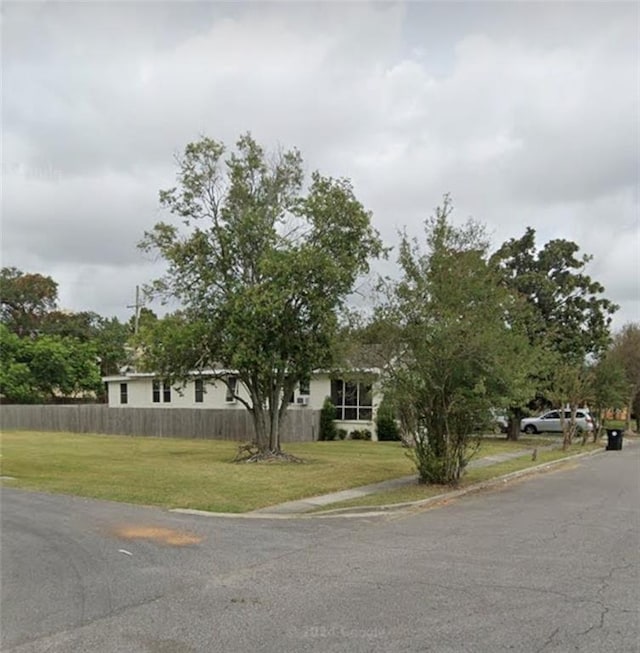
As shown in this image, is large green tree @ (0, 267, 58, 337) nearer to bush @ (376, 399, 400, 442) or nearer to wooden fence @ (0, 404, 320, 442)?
wooden fence @ (0, 404, 320, 442)

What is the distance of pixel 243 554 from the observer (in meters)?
8.52

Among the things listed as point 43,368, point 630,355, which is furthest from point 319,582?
point 43,368

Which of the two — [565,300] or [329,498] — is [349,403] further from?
[329,498]

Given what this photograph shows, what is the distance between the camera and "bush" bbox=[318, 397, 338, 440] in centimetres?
3303

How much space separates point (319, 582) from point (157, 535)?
3.35m

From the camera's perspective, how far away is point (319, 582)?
7.13 meters

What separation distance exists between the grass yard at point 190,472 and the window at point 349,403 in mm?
5199

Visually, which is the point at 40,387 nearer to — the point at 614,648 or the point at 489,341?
the point at 489,341

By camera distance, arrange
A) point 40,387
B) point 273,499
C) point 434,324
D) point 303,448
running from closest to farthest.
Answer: point 273,499 < point 434,324 < point 303,448 < point 40,387

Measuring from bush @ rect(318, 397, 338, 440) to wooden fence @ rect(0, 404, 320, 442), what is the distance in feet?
0.84

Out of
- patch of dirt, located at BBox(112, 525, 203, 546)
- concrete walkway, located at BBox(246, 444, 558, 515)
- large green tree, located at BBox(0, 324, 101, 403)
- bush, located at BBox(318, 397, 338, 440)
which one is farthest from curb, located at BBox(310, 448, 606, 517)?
large green tree, located at BBox(0, 324, 101, 403)

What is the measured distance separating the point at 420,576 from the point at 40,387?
51324 mm

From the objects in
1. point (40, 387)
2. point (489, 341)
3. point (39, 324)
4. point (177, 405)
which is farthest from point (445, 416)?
point (39, 324)

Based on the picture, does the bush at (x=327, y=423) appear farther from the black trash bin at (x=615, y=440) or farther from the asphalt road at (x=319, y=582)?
the asphalt road at (x=319, y=582)
